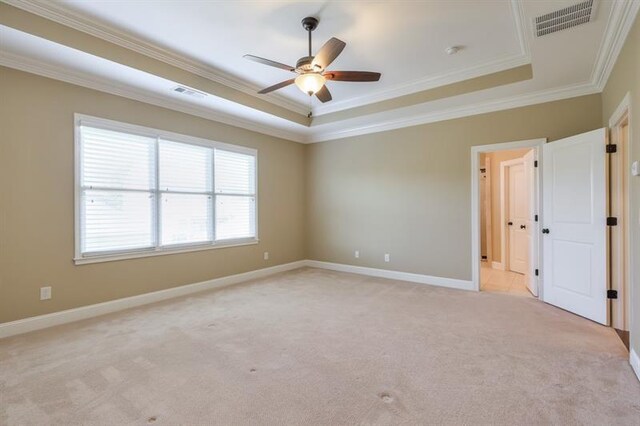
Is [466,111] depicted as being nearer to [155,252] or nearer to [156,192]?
[156,192]

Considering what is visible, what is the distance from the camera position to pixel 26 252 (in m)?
3.20

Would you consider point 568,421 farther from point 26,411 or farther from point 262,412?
point 26,411

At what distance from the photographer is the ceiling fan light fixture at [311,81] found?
2904mm

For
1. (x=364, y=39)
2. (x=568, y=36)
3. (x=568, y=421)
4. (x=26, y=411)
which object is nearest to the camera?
(x=568, y=421)

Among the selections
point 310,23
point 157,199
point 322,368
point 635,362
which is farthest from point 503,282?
point 157,199

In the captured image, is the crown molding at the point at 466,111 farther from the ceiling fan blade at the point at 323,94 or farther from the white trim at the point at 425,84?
the ceiling fan blade at the point at 323,94

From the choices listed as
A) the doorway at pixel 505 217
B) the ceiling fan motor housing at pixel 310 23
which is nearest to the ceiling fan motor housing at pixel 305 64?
the ceiling fan motor housing at pixel 310 23

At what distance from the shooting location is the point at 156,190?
4.21 metres

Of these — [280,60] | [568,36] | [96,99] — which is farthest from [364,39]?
[96,99]

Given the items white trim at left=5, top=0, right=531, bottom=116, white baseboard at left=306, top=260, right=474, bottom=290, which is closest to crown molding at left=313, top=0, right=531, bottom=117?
white trim at left=5, top=0, right=531, bottom=116

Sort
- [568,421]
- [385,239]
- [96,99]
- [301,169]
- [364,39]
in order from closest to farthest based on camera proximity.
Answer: [568,421]
[364,39]
[96,99]
[385,239]
[301,169]

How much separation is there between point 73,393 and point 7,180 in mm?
2321

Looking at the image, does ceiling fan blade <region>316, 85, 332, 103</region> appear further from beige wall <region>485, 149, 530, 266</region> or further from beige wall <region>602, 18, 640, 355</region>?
beige wall <region>485, 149, 530, 266</region>

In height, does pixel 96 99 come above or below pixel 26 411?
above
